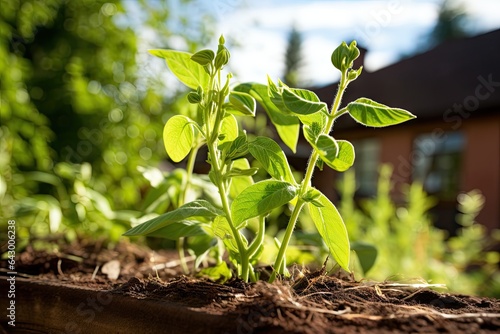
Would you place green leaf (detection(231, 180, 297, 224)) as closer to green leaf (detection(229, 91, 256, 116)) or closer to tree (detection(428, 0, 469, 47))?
green leaf (detection(229, 91, 256, 116))

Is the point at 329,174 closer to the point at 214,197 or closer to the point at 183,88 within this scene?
the point at 183,88

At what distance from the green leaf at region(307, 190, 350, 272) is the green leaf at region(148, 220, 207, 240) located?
7.5 inches

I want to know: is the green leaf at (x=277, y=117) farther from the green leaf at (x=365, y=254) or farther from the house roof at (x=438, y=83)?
the house roof at (x=438, y=83)

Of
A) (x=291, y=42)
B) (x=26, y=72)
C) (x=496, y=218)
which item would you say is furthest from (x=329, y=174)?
(x=291, y=42)

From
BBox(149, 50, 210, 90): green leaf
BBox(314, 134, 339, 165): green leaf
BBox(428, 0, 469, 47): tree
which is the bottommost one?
BBox(314, 134, 339, 165): green leaf

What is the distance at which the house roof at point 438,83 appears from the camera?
6.85m

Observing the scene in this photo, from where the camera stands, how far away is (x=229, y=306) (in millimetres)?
563

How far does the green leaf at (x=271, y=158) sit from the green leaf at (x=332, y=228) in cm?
5

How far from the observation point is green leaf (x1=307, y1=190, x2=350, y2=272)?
625 millimetres

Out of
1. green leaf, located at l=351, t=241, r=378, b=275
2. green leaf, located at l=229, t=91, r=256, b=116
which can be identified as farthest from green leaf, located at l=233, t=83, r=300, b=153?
green leaf, located at l=351, t=241, r=378, b=275

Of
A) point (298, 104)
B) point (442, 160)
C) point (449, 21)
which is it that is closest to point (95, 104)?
point (298, 104)

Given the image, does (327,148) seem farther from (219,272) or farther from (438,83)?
(438,83)

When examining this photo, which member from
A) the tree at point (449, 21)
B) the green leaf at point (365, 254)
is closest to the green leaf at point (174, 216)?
the green leaf at point (365, 254)

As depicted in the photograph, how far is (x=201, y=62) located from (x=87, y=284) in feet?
1.21
